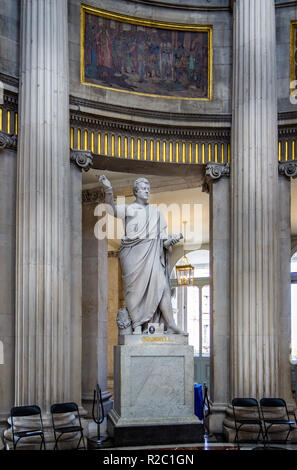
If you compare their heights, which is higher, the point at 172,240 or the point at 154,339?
the point at 172,240

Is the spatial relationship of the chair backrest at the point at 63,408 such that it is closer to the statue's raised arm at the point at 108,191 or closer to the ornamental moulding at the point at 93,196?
the statue's raised arm at the point at 108,191

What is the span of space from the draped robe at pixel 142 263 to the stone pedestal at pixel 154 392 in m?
0.51

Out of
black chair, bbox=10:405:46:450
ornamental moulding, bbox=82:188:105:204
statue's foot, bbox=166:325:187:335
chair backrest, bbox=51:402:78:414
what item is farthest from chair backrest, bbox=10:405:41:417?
ornamental moulding, bbox=82:188:105:204

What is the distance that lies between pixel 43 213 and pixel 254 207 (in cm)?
370

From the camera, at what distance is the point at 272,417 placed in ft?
33.2

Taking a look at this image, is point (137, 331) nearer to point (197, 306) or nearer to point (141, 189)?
point (141, 189)

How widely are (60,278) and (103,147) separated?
2.80m

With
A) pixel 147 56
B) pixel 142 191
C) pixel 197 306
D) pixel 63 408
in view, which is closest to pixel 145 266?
pixel 142 191

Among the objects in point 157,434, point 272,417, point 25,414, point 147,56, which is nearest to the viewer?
point 25,414

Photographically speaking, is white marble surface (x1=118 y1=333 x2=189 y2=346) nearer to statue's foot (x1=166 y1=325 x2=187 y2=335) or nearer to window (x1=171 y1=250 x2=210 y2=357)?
statue's foot (x1=166 y1=325 x2=187 y2=335)

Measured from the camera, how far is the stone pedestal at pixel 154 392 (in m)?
9.29

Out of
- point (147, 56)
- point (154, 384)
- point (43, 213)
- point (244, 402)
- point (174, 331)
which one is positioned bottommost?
point (244, 402)

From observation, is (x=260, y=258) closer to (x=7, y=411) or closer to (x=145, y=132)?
(x=145, y=132)

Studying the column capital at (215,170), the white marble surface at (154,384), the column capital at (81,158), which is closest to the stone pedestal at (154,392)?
the white marble surface at (154,384)
